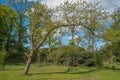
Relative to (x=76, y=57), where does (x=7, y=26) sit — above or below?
above

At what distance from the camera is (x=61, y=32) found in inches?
1289

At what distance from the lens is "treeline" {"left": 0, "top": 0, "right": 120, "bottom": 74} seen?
28.2 meters

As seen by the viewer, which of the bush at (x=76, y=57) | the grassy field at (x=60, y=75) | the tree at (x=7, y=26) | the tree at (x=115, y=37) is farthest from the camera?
the tree at (x=7, y=26)

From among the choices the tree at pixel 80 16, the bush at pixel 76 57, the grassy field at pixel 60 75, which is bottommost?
the grassy field at pixel 60 75

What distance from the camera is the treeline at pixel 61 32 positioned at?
2823 cm

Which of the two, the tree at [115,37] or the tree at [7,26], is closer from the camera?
the tree at [115,37]

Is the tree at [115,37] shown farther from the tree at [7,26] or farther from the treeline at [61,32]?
the tree at [7,26]

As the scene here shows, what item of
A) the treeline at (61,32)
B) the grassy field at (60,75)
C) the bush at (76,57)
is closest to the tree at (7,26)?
the treeline at (61,32)

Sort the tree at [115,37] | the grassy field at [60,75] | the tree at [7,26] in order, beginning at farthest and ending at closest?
the tree at [7,26] → the tree at [115,37] → the grassy field at [60,75]

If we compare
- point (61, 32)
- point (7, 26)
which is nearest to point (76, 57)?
point (61, 32)

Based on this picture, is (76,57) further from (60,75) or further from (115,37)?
(60,75)

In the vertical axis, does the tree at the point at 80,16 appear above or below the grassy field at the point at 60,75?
above

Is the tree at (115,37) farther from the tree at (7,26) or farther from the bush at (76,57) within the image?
the tree at (7,26)

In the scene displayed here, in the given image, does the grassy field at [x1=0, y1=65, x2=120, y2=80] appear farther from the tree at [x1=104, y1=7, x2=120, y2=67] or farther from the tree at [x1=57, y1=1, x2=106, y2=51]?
the tree at [x1=104, y1=7, x2=120, y2=67]
